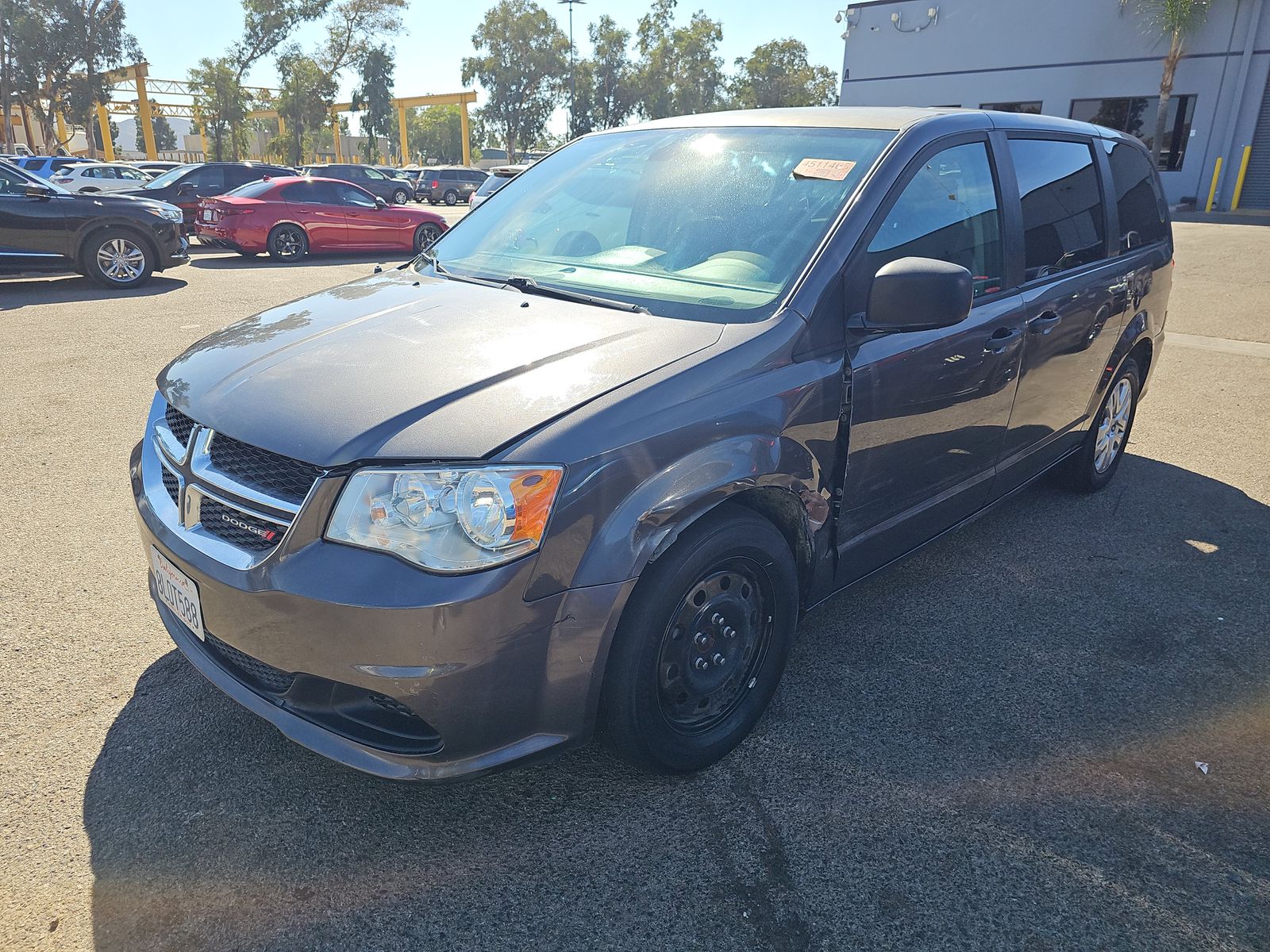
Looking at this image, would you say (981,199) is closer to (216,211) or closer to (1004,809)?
(1004,809)

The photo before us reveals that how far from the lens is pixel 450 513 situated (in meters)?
1.99

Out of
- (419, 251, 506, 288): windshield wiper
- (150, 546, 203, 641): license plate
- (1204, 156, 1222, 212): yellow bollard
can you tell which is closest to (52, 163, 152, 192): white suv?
(419, 251, 506, 288): windshield wiper

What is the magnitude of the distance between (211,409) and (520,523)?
0.97m

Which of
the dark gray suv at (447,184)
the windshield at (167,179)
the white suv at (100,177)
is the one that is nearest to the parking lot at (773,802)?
the windshield at (167,179)

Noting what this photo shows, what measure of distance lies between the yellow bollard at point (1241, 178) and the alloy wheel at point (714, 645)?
30.4 m

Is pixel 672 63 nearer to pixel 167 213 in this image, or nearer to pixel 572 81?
pixel 572 81

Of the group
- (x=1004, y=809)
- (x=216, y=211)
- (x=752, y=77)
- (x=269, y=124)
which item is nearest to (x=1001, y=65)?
(x=216, y=211)

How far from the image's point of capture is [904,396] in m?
2.93

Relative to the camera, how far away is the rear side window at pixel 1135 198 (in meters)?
4.44

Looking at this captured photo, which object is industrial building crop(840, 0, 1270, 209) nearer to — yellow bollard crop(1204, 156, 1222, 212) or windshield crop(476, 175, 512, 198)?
yellow bollard crop(1204, 156, 1222, 212)

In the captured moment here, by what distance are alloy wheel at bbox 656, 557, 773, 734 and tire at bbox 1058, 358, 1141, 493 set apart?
279cm

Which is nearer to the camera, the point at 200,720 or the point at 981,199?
the point at 200,720

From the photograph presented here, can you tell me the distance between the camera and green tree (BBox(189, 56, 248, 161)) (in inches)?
1932

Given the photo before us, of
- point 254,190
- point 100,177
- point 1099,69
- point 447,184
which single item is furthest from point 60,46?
point 1099,69
